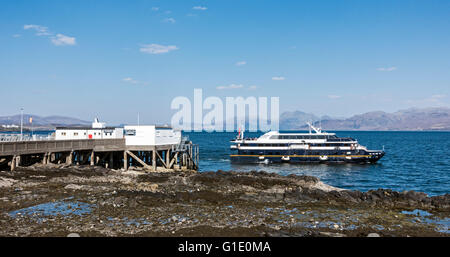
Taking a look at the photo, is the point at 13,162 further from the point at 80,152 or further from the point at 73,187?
the point at 80,152

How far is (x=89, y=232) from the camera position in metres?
16.0

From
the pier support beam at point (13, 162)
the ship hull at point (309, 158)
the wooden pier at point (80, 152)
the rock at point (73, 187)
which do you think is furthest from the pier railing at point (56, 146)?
the ship hull at point (309, 158)

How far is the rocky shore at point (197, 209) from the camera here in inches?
669

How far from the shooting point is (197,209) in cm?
2188

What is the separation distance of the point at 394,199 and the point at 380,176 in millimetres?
30692

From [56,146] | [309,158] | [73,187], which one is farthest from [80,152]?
[309,158]

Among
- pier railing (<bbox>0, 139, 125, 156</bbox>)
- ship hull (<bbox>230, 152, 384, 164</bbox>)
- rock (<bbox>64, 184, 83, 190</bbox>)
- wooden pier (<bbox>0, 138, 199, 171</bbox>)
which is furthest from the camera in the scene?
ship hull (<bbox>230, 152, 384, 164</bbox>)

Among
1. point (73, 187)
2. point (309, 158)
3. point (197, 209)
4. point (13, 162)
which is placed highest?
point (13, 162)

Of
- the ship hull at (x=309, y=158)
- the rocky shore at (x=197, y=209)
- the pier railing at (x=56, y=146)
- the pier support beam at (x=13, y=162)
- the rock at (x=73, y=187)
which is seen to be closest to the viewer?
the rocky shore at (x=197, y=209)

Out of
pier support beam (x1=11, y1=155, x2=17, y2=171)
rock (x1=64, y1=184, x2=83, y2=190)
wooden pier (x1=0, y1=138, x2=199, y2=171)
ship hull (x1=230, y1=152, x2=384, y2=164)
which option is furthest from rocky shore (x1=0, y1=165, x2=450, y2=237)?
ship hull (x1=230, y1=152, x2=384, y2=164)

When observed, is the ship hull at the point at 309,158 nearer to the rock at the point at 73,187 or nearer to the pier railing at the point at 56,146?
the pier railing at the point at 56,146

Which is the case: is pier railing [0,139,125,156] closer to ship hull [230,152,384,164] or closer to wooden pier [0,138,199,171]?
wooden pier [0,138,199,171]

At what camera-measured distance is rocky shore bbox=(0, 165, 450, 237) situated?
55.8ft
